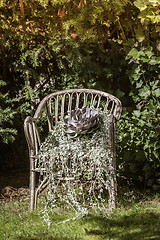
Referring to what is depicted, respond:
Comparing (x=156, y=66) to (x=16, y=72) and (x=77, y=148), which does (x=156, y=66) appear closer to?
(x=77, y=148)

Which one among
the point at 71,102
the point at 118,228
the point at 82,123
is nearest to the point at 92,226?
the point at 118,228

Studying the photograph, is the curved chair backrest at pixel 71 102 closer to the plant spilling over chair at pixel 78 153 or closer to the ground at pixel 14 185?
the plant spilling over chair at pixel 78 153

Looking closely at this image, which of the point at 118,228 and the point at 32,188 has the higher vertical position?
the point at 32,188

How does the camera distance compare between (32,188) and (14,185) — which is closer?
(32,188)

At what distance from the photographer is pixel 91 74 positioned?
322cm

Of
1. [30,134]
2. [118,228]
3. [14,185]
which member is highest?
[30,134]

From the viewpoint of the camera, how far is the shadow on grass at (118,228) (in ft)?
6.51

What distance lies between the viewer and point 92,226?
2.14m

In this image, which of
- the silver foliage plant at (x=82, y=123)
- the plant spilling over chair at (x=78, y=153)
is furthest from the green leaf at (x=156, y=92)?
the silver foliage plant at (x=82, y=123)

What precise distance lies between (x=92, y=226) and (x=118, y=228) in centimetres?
18

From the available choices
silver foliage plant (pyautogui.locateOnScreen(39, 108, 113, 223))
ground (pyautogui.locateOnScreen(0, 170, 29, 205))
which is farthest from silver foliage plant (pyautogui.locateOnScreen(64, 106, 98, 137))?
ground (pyautogui.locateOnScreen(0, 170, 29, 205))

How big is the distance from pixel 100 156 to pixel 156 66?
1.17m

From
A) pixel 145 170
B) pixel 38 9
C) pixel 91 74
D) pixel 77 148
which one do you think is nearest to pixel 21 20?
pixel 38 9

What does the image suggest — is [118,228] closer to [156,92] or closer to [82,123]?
[82,123]
